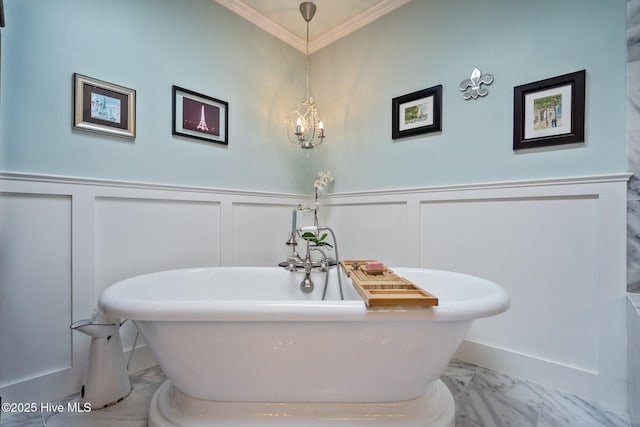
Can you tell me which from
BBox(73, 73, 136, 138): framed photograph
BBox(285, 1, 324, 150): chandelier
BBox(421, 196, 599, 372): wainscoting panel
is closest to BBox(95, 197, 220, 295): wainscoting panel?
BBox(73, 73, 136, 138): framed photograph

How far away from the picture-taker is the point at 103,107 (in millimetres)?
1500

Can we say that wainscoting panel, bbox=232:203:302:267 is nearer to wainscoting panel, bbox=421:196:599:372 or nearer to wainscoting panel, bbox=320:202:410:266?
wainscoting panel, bbox=320:202:410:266

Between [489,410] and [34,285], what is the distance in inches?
82.7

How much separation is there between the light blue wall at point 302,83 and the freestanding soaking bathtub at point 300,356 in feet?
2.67

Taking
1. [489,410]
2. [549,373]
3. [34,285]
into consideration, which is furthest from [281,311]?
[549,373]

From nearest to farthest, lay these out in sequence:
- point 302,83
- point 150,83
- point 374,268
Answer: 1. point 374,268
2. point 150,83
3. point 302,83

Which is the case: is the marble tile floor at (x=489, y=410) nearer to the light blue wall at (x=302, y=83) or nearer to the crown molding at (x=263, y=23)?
the light blue wall at (x=302, y=83)

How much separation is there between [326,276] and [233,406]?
78cm

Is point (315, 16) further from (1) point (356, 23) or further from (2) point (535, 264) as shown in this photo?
(2) point (535, 264)

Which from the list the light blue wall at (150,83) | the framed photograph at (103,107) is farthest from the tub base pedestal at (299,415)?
the framed photograph at (103,107)

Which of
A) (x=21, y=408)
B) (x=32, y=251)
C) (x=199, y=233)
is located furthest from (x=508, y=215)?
(x=21, y=408)

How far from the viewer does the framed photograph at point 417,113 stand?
1862mm

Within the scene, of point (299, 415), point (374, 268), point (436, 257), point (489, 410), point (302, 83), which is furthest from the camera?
point (302, 83)

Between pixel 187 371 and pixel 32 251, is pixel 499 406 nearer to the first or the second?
pixel 187 371
